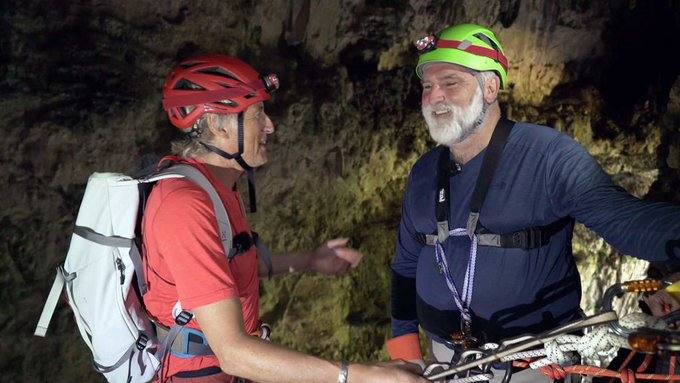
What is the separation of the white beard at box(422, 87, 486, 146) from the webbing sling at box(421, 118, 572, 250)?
105mm

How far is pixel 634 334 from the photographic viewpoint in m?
1.47

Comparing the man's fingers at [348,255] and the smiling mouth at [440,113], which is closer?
the smiling mouth at [440,113]

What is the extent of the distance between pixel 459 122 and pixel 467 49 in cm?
36

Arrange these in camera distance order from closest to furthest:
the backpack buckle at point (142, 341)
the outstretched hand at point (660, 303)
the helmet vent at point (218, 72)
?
the outstretched hand at point (660, 303), the backpack buckle at point (142, 341), the helmet vent at point (218, 72)

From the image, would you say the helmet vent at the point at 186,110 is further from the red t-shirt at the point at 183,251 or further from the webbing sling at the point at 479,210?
the webbing sling at the point at 479,210

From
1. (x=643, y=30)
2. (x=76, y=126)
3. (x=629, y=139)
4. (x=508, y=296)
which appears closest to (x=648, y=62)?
(x=643, y=30)

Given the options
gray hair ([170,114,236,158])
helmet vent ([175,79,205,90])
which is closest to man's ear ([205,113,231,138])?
gray hair ([170,114,236,158])

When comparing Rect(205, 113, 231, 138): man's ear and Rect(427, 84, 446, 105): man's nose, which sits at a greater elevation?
Rect(427, 84, 446, 105): man's nose

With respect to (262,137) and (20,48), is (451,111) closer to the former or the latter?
(262,137)

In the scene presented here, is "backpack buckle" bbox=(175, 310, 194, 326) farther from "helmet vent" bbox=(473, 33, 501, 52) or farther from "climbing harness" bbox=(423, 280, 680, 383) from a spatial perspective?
"helmet vent" bbox=(473, 33, 501, 52)

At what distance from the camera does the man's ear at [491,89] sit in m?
2.70

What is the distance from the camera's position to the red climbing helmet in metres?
2.33

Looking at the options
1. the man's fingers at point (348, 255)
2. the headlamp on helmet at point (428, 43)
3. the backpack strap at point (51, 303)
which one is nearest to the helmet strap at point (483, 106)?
the headlamp on helmet at point (428, 43)

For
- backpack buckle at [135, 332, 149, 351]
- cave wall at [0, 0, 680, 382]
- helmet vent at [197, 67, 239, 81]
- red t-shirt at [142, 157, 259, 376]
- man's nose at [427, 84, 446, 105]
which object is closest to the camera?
red t-shirt at [142, 157, 259, 376]
